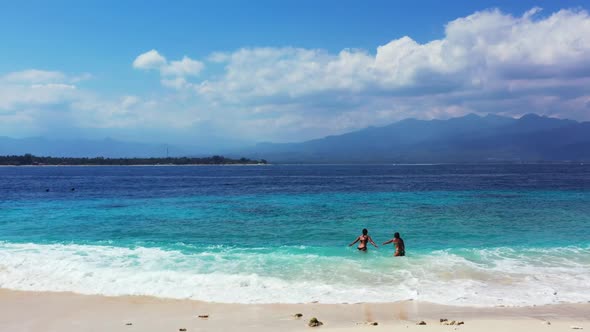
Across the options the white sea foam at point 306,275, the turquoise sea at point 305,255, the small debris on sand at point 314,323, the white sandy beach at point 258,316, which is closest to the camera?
the white sandy beach at point 258,316

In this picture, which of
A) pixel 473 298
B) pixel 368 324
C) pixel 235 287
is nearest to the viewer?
pixel 368 324

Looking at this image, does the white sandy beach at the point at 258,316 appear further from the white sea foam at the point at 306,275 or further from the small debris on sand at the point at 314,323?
the white sea foam at the point at 306,275

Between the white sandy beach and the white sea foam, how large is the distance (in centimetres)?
69

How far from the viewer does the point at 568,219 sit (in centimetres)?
3022

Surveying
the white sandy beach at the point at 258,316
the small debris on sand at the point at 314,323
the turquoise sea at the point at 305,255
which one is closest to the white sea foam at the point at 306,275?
the turquoise sea at the point at 305,255

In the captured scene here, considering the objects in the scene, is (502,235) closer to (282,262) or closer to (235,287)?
(282,262)

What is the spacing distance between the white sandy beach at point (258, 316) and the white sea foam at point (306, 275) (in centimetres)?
69

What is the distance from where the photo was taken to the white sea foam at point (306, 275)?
14.2m

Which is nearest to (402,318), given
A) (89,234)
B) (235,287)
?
(235,287)

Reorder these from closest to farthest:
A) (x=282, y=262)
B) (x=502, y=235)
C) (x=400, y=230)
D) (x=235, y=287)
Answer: (x=235, y=287), (x=282, y=262), (x=502, y=235), (x=400, y=230)

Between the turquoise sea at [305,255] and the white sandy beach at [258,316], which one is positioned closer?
the white sandy beach at [258,316]

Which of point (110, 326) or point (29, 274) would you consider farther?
point (29, 274)

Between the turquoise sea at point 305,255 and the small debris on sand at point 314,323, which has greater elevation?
the small debris on sand at point 314,323

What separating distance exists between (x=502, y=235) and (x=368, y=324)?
→ 1662 centimetres
